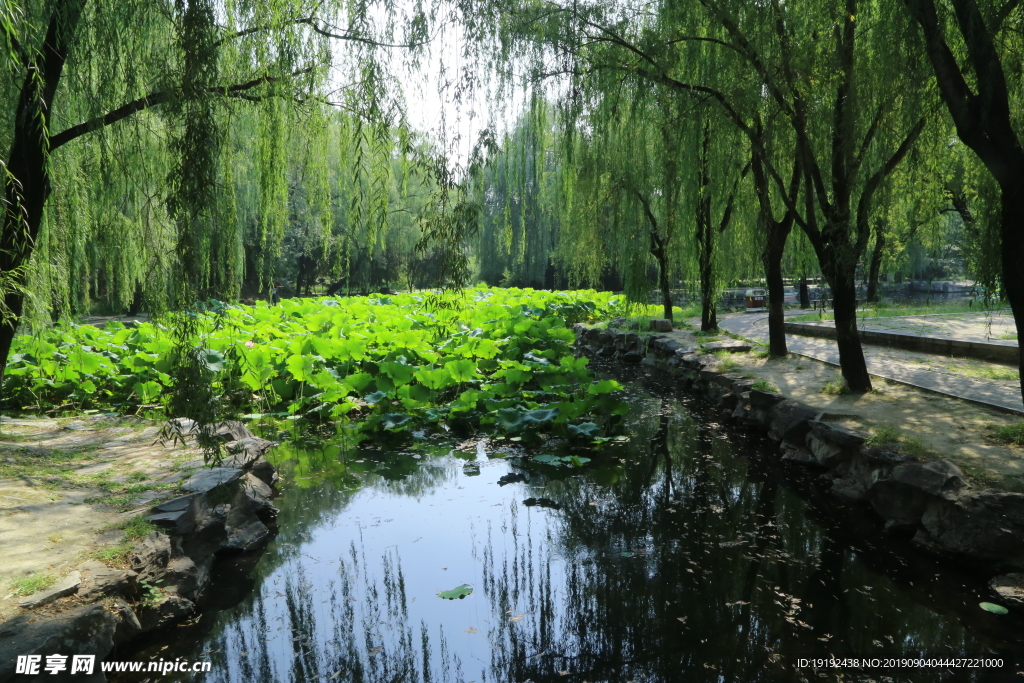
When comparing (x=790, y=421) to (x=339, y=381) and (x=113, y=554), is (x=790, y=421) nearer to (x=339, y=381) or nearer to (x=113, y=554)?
(x=339, y=381)

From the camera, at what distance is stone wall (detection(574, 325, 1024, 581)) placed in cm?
303

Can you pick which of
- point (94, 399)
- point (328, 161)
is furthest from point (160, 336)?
point (328, 161)

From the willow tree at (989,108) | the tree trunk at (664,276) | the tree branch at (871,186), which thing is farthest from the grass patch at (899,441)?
the tree trunk at (664,276)

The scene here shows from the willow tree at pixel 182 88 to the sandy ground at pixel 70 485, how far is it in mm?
720

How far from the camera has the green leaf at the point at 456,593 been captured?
314 centimetres

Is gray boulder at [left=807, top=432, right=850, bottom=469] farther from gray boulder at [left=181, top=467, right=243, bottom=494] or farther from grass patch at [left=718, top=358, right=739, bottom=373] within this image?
gray boulder at [left=181, top=467, right=243, bottom=494]

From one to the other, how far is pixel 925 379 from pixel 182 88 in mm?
5858

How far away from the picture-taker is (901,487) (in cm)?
365

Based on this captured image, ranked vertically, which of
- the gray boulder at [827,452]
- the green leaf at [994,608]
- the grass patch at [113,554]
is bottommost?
the green leaf at [994,608]

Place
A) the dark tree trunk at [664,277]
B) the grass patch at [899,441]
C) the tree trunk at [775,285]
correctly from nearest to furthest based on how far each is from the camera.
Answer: the grass patch at [899,441] → the tree trunk at [775,285] → the dark tree trunk at [664,277]

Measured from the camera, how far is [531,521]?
4.04 meters

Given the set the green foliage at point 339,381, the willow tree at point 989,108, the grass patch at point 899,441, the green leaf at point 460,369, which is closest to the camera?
the willow tree at point 989,108

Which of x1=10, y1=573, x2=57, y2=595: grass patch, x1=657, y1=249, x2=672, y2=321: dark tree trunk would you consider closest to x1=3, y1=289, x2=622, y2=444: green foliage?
x1=657, y1=249, x2=672, y2=321: dark tree trunk

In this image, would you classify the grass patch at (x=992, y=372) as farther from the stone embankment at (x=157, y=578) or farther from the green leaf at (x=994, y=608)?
the stone embankment at (x=157, y=578)
